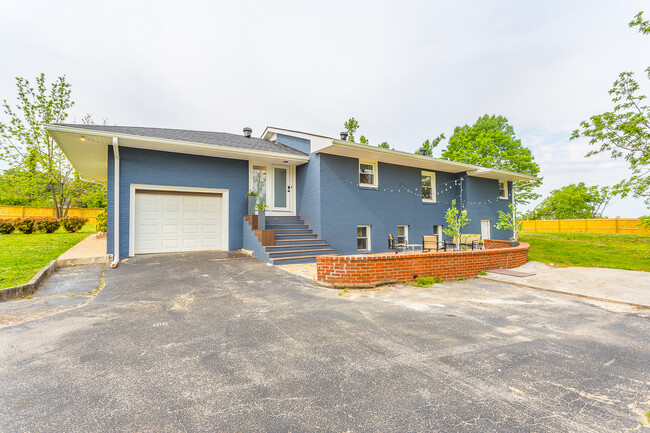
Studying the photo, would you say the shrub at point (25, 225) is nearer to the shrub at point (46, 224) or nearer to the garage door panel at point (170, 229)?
the shrub at point (46, 224)

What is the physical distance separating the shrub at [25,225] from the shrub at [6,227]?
0.18m

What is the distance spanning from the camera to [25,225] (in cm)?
1451

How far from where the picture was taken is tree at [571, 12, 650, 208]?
445 inches

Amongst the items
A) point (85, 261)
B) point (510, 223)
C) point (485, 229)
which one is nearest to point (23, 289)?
Answer: point (85, 261)

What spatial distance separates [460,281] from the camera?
6.68 meters

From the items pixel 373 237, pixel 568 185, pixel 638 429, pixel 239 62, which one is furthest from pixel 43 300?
pixel 568 185

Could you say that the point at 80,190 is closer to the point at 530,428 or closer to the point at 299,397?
the point at 299,397

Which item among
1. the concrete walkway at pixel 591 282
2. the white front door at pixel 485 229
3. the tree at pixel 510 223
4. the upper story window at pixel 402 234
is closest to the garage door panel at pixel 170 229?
the upper story window at pixel 402 234

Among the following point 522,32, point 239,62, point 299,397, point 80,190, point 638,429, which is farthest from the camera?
point 80,190

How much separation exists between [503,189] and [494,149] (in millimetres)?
13287

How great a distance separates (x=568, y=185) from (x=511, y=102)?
27.3 metres

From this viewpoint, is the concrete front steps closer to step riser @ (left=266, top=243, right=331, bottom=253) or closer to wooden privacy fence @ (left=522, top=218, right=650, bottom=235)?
step riser @ (left=266, top=243, right=331, bottom=253)

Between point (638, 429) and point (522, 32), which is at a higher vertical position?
point (522, 32)

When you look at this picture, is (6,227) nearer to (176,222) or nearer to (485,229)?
(176,222)
